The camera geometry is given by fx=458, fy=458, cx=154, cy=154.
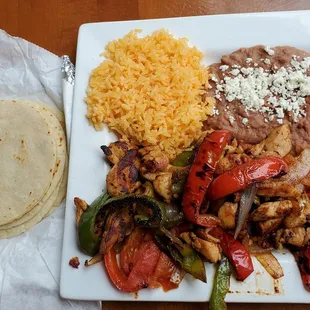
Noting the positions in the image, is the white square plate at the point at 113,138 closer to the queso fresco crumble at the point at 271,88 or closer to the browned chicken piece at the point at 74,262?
the browned chicken piece at the point at 74,262

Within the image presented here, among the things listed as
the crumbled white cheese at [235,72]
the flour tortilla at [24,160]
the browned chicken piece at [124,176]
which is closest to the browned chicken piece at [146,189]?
the browned chicken piece at [124,176]

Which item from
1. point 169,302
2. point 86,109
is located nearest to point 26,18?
point 86,109

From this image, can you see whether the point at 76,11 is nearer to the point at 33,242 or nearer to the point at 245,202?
the point at 33,242

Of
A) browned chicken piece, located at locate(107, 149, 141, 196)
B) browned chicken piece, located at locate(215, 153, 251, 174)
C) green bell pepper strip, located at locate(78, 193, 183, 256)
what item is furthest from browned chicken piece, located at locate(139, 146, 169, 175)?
browned chicken piece, located at locate(215, 153, 251, 174)

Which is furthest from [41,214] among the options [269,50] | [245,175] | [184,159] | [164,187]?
[269,50]

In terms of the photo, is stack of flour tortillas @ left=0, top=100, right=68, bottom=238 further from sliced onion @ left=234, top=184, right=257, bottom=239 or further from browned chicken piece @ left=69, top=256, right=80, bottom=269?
sliced onion @ left=234, top=184, right=257, bottom=239

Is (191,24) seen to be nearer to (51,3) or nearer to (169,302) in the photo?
(51,3)
